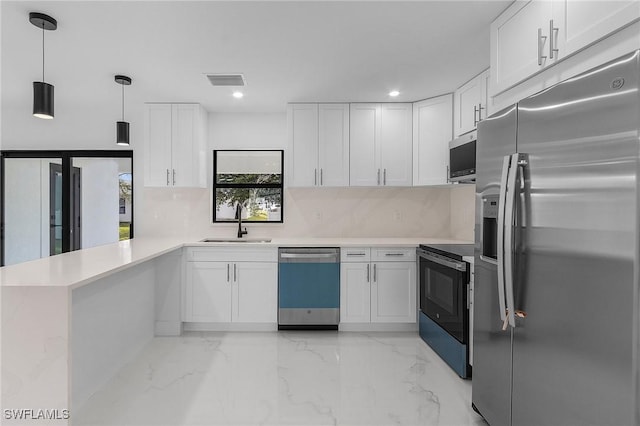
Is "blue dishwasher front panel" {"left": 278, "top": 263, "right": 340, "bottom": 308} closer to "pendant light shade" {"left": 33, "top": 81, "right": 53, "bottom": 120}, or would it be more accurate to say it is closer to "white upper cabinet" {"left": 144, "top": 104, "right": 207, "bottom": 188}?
"white upper cabinet" {"left": 144, "top": 104, "right": 207, "bottom": 188}

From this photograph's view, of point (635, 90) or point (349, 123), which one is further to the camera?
point (349, 123)

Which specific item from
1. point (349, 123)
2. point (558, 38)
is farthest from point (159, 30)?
point (558, 38)

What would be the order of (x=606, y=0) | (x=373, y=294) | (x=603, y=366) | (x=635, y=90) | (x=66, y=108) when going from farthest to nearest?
(x=66, y=108) → (x=373, y=294) → (x=606, y=0) → (x=603, y=366) → (x=635, y=90)

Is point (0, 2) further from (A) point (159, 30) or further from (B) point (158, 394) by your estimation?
(B) point (158, 394)

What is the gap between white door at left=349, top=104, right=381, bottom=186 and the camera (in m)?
3.84

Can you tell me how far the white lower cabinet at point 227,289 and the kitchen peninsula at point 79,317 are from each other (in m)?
0.13

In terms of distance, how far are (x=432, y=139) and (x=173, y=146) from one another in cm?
286

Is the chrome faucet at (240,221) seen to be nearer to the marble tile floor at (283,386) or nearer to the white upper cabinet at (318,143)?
the white upper cabinet at (318,143)

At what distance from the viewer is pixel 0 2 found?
2.00 meters

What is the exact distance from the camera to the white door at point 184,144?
3834mm

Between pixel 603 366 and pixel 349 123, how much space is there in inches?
123

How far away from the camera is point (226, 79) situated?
3121mm

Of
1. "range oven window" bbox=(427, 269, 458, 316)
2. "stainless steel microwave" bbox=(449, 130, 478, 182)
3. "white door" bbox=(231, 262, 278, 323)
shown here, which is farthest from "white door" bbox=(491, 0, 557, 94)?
"white door" bbox=(231, 262, 278, 323)

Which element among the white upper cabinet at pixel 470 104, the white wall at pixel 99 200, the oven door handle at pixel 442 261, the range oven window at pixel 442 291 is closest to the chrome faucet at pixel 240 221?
the white wall at pixel 99 200
